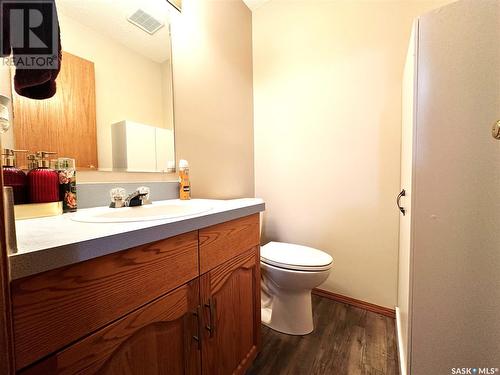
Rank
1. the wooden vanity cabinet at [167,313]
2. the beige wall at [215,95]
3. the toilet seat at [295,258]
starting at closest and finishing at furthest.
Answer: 1. the wooden vanity cabinet at [167,313]
2. the toilet seat at [295,258]
3. the beige wall at [215,95]

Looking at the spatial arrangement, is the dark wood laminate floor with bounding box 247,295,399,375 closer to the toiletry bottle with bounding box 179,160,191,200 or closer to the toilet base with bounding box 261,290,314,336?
the toilet base with bounding box 261,290,314,336

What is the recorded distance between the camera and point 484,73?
2.15 feet

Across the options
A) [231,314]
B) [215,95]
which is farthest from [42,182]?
[215,95]

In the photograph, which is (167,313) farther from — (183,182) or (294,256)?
(294,256)

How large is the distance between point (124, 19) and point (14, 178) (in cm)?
85

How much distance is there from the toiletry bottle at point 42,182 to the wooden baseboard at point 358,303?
66.3 inches

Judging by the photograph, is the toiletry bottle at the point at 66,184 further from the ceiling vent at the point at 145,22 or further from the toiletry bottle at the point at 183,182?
the ceiling vent at the point at 145,22

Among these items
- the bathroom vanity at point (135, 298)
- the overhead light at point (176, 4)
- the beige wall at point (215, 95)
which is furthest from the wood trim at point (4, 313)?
the overhead light at point (176, 4)

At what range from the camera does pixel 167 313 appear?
57 cm

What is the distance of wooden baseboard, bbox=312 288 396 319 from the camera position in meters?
1.38

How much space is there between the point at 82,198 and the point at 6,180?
0.74 feet

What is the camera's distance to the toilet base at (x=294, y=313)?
1.25m

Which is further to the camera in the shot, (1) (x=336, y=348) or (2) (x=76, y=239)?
(1) (x=336, y=348)

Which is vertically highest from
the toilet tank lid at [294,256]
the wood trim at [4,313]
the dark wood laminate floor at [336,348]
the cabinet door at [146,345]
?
the wood trim at [4,313]
